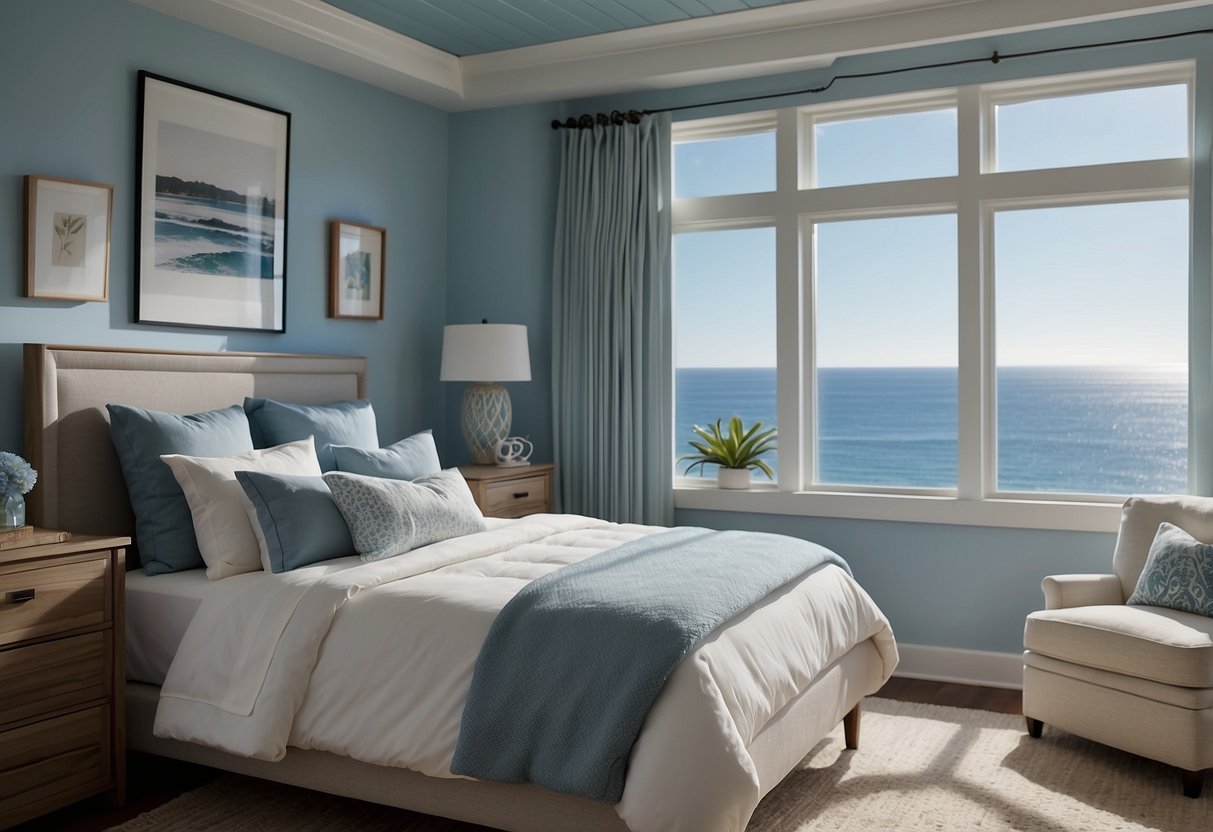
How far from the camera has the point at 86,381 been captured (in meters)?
3.42

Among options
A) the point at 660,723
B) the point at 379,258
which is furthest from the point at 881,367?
the point at 660,723

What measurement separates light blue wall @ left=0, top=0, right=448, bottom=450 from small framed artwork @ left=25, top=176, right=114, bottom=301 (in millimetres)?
49

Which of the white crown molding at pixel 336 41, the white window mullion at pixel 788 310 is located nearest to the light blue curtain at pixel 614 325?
the white window mullion at pixel 788 310

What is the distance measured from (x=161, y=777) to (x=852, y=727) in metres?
2.24

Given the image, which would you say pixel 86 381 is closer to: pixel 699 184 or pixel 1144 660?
pixel 699 184

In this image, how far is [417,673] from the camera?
2.61 meters

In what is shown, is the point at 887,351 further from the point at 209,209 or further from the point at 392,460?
the point at 209,209

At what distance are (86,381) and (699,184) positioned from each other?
9.39ft

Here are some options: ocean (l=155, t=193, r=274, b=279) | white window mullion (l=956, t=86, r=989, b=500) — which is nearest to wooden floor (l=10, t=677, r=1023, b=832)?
white window mullion (l=956, t=86, r=989, b=500)

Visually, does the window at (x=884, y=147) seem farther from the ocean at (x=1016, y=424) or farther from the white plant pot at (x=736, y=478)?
the white plant pot at (x=736, y=478)

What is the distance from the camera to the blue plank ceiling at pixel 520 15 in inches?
166

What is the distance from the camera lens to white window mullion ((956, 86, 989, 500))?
14.5 feet

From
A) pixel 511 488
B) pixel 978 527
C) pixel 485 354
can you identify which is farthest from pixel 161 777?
pixel 978 527

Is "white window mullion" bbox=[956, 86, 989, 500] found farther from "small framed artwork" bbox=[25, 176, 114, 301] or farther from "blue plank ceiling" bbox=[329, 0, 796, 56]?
"small framed artwork" bbox=[25, 176, 114, 301]
